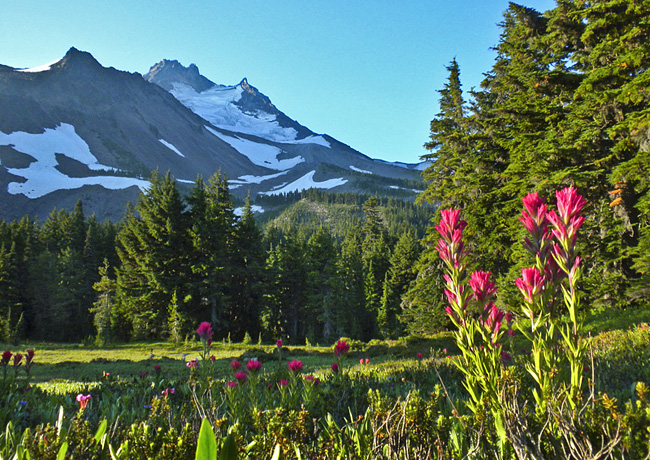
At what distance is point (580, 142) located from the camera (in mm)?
10117

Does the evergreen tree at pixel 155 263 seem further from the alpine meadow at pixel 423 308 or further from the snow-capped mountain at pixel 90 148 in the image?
the snow-capped mountain at pixel 90 148

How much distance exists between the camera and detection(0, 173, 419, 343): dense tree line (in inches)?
1059

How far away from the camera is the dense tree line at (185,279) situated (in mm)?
26906

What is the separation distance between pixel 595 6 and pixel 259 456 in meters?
15.1

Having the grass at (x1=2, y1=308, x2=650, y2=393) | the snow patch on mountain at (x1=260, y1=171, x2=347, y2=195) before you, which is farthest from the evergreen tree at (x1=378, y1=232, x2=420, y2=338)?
the snow patch on mountain at (x1=260, y1=171, x2=347, y2=195)

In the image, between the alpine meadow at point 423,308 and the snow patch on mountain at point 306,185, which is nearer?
the alpine meadow at point 423,308

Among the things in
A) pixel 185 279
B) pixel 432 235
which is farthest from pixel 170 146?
pixel 432 235

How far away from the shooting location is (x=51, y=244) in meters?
43.7

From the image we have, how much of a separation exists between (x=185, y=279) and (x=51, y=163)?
120137mm

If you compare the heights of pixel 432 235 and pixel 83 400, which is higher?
pixel 432 235

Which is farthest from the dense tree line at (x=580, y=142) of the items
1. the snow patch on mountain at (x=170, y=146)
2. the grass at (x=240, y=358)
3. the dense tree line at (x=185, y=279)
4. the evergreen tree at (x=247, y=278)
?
the snow patch on mountain at (x=170, y=146)

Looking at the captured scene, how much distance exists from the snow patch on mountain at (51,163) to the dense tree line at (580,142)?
10392cm

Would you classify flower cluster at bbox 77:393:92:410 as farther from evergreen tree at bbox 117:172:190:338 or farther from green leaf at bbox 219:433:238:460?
evergreen tree at bbox 117:172:190:338

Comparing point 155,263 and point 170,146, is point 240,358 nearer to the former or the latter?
Result: point 155,263
